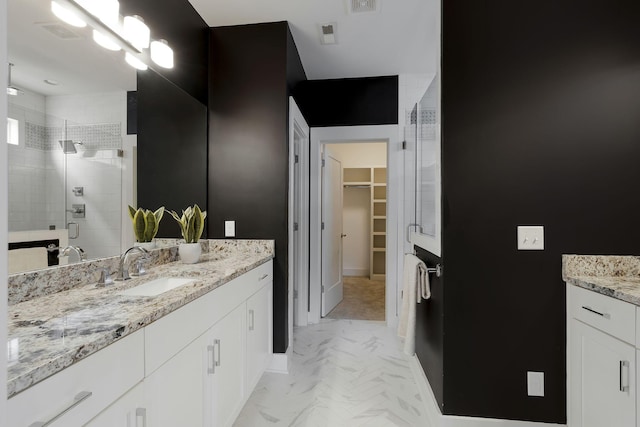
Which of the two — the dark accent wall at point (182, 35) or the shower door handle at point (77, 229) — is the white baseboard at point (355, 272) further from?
the shower door handle at point (77, 229)

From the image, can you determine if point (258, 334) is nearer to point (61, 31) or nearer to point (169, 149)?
point (169, 149)

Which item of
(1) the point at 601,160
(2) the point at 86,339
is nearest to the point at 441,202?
(1) the point at 601,160

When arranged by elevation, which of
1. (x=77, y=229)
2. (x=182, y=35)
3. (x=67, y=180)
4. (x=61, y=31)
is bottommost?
(x=77, y=229)

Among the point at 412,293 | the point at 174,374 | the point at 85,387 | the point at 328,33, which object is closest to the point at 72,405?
the point at 85,387

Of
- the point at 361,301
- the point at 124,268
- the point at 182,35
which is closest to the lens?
the point at 124,268

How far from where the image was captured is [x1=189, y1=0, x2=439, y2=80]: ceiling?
231cm

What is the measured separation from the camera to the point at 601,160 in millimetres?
1658

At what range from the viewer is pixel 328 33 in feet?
8.73

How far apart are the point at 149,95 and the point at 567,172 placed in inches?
92.6

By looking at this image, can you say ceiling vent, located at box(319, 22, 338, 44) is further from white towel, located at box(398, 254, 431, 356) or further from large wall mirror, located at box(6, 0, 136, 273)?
white towel, located at box(398, 254, 431, 356)

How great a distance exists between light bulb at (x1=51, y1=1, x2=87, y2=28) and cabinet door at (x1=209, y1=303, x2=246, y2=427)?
4.86 ft

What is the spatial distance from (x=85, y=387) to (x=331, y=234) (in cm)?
332

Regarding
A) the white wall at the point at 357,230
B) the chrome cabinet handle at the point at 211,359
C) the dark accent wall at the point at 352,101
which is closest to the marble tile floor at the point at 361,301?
the white wall at the point at 357,230

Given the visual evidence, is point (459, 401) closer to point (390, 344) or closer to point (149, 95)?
point (390, 344)
